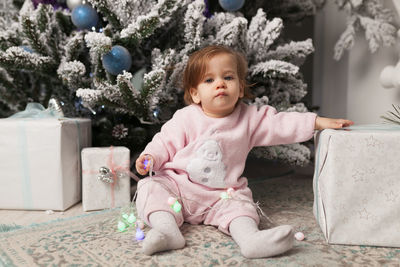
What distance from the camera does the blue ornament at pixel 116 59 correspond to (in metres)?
1.08

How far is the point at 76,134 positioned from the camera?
116 centimetres

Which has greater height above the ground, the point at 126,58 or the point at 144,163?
the point at 126,58

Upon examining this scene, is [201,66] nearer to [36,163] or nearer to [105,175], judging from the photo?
[105,175]

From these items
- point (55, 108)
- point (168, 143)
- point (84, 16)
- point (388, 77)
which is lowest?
point (168, 143)

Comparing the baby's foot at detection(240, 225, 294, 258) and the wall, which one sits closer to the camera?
the baby's foot at detection(240, 225, 294, 258)

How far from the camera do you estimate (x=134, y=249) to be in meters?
A: 0.83

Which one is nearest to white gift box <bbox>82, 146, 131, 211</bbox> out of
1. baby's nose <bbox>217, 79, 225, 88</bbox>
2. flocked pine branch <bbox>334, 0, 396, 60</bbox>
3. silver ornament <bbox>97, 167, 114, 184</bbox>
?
silver ornament <bbox>97, 167, 114, 184</bbox>

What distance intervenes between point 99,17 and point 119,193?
62cm

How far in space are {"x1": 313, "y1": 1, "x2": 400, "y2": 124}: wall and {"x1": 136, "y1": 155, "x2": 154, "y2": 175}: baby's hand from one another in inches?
42.9

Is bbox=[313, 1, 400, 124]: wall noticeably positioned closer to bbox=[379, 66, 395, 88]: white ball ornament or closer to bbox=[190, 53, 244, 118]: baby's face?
bbox=[379, 66, 395, 88]: white ball ornament

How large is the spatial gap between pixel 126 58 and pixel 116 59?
0.10 feet

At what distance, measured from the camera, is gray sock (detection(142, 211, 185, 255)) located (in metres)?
0.79

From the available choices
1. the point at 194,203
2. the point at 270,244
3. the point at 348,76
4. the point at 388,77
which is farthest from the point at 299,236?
the point at 348,76

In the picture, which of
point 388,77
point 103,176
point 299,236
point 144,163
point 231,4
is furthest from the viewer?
point 388,77
